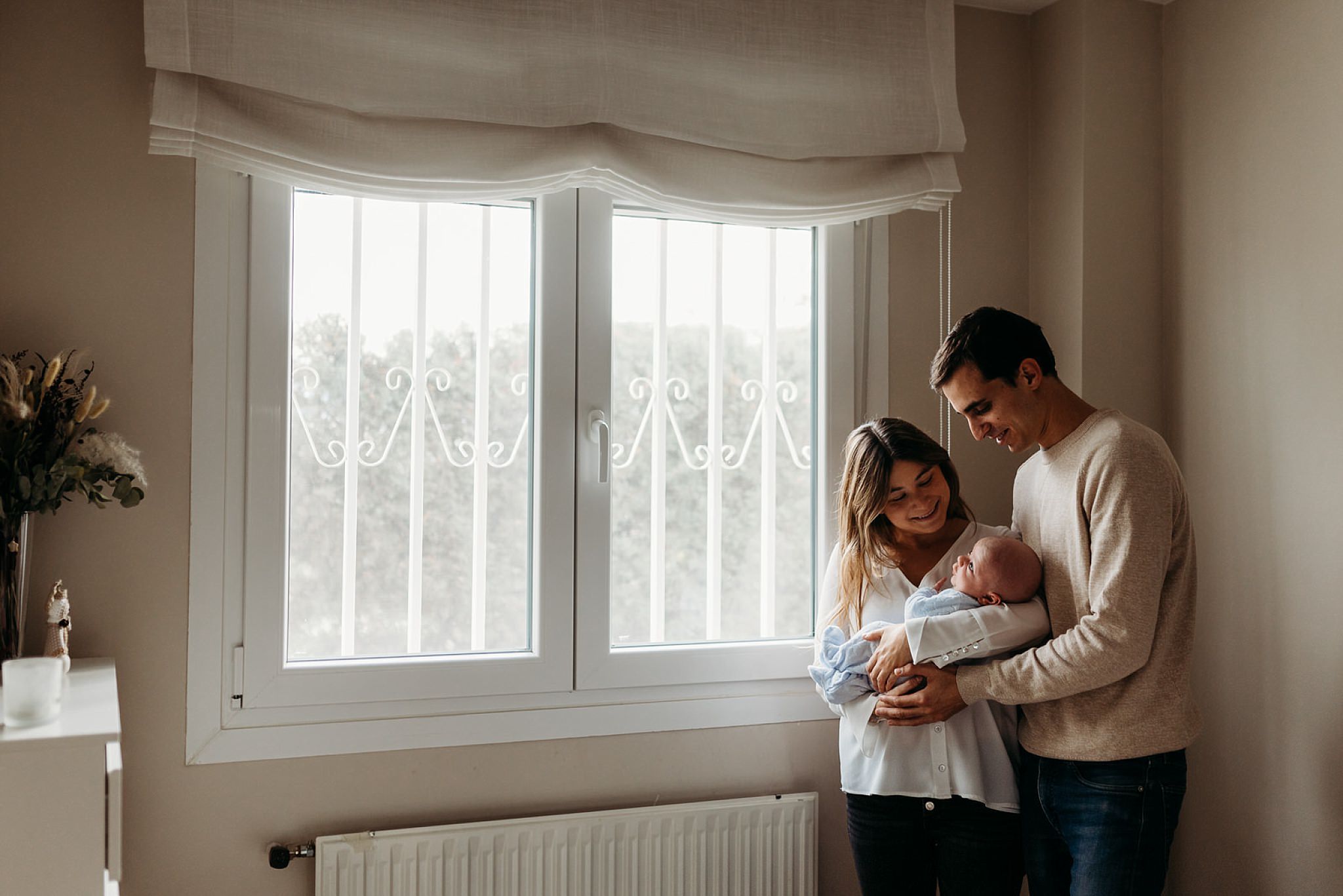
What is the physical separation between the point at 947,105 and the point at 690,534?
1.17 meters

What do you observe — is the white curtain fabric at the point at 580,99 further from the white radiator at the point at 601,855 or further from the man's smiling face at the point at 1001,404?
the white radiator at the point at 601,855

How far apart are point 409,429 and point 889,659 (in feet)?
3.62


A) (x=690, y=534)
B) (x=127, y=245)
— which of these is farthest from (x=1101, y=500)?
(x=127, y=245)

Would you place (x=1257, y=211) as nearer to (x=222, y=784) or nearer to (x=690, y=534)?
(x=690, y=534)

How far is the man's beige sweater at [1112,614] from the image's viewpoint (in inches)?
63.6

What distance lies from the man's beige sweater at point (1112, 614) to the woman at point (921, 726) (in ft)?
0.26

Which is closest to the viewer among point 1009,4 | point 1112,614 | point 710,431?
point 1112,614

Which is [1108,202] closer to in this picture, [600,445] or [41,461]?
[600,445]

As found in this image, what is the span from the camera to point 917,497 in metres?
1.91

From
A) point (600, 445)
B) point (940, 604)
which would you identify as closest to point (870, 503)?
point (940, 604)

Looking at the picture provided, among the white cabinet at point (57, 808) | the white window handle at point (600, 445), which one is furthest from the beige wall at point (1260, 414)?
the white cabinet at point (57, 808)

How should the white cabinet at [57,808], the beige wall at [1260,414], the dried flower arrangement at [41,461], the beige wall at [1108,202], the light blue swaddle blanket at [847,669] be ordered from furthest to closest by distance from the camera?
1. the beige wall at [1108,202]
2. the beige wall at [1260,414]
3. the light blue swaddle blanket at [847,669]
4. the dried flower arrangement at [41,461]
5. the white cabinet at [57,808]

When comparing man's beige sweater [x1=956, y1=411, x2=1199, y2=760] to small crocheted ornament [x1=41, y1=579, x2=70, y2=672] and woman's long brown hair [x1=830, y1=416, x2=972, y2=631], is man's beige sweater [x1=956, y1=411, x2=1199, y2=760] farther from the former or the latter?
small crocheted ornament [x1=41, y1=579, x2=70, y2=672]

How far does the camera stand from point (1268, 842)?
2092 millimetres
